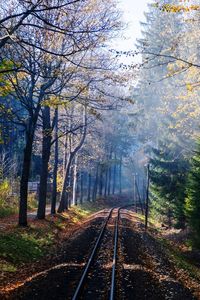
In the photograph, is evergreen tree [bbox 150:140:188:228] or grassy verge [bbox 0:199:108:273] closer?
grassy verge [bbox 0:199:108:273]

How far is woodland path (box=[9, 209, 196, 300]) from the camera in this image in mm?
9461

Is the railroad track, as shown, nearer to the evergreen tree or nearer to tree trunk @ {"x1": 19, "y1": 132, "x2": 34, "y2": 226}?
tree trunk @ {"x1": 19, "y1": 132, "x2": 34, "y2": 226}

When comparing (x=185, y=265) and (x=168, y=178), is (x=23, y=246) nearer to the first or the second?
(x=185, y=265)

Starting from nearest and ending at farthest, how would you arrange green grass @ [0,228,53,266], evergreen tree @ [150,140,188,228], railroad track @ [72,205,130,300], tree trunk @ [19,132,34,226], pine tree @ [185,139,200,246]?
railroad track @ [72,205,130,300] < green grass @ [0,228,53,266] < tree trunk @ [19,132,34,226] < pine tree @ [185,139,200,246] < evergreen tree @ [150,140,188,228]

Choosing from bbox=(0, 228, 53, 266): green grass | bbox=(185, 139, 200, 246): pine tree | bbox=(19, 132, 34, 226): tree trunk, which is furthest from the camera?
bbox=(185, 139, 200, 246): pine tree

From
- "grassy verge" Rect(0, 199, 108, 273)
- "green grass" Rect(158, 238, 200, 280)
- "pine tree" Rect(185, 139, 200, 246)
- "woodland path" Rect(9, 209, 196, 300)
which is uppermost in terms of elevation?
"pine tree" Rect(185, 139, 200, 246)

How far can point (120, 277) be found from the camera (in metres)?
11.4

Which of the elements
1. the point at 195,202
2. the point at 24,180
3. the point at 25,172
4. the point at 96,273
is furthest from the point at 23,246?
the point at 195,202

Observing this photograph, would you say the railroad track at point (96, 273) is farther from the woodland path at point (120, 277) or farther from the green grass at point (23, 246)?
the green grass at point (23, 246)

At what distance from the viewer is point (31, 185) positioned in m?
42.8

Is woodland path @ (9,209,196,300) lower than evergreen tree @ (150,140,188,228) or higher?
lower

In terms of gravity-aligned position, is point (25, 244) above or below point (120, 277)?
above

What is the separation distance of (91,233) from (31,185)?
77.0ft

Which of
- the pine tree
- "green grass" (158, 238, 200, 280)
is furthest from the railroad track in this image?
the pine tree
